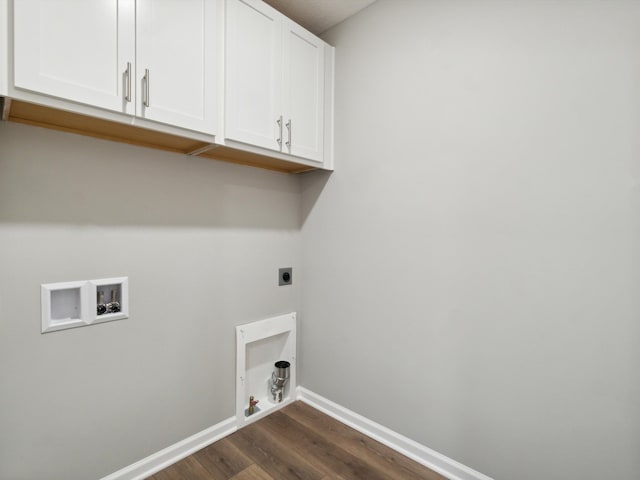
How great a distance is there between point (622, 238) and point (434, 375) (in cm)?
103

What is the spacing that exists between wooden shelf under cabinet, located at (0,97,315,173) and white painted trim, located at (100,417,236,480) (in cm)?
160

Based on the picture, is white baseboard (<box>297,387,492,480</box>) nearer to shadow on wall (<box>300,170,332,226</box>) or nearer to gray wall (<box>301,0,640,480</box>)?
gray wall (<box>301,0,640,480</box>)

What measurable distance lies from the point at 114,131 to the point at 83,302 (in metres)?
0.78

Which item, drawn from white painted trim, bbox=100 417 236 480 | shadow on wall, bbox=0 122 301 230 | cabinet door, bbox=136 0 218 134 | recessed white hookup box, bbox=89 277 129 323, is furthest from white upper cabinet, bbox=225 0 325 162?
white painted trim, bbox=100 417 236 480

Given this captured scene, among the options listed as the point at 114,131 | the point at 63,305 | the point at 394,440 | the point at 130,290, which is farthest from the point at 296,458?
the point at 114,131

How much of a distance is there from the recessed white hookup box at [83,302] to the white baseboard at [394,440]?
56.0 inches

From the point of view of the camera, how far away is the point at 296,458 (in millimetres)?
1708

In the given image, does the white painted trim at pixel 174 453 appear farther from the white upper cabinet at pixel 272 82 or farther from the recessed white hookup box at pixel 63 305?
the white upper cabinet at pixel 272 82

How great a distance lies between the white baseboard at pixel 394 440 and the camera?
5.15 ft

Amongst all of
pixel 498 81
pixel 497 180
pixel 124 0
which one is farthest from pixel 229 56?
pixel 497 180

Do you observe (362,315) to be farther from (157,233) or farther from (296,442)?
(157,233)

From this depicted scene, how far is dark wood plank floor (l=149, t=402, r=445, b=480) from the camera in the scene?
1.59 meters

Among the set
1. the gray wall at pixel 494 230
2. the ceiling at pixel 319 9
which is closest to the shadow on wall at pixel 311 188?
the gray wall at pixel 494 230

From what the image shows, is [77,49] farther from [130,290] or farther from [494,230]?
[494,230]
